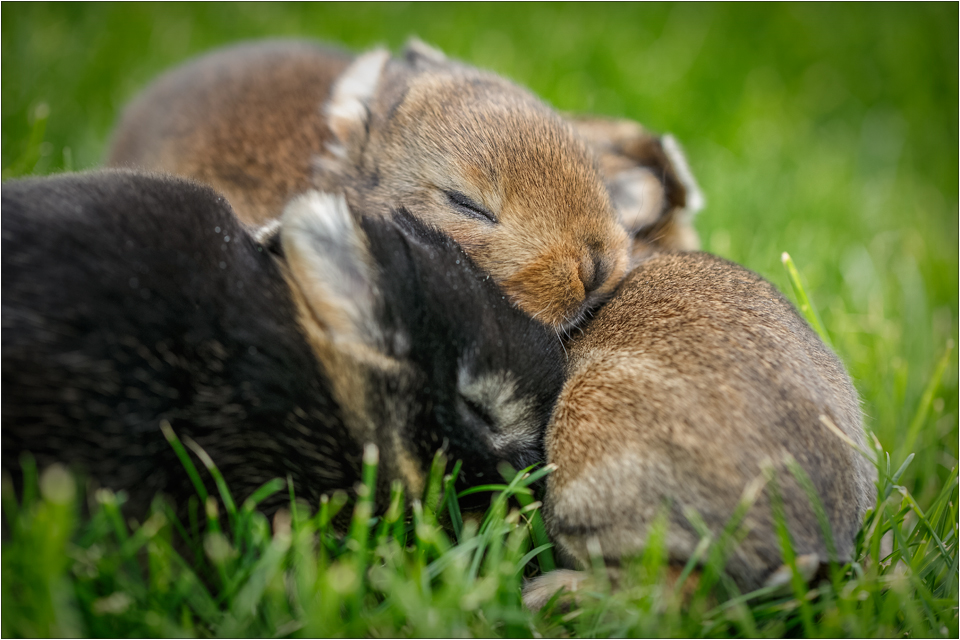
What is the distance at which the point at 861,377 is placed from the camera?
11.9 ft

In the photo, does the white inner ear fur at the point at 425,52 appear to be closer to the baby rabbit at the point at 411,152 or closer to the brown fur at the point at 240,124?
the baby rabbit at the point at 411,152

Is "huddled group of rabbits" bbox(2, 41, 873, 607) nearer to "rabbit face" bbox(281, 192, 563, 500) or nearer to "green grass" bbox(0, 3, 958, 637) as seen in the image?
"rabbit face" bbox(281, 192, 563, 500)

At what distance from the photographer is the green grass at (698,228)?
1.93m

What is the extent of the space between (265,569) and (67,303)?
868mm

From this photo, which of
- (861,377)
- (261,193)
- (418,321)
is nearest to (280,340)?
(418,321)

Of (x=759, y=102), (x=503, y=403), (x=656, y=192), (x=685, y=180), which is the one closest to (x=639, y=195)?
(x=656, y=192)

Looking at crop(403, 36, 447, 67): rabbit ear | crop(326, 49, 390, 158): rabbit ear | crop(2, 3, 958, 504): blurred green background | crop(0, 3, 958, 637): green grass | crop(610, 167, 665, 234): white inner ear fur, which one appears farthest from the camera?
crop(2, 3, 958, 504): blurred green background

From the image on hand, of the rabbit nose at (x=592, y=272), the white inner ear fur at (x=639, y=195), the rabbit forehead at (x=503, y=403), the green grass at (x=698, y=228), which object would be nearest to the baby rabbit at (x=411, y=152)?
the rabbit nose at (x=592, y=272)

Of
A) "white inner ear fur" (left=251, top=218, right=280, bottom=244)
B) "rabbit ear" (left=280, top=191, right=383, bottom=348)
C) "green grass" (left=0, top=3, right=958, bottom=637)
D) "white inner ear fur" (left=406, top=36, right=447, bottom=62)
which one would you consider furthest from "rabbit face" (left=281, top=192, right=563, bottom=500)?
"white inner ear fur" (left=406, top=36, right=447, bottom=62)

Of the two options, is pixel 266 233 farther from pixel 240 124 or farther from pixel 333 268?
pixel 240 124

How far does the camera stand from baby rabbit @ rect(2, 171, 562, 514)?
2.03m

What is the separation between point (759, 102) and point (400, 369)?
530cm

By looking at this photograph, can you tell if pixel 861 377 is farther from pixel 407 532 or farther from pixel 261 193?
pixel 261 193

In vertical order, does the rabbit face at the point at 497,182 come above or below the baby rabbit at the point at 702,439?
above
